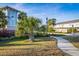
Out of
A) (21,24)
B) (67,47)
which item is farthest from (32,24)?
(67,47)

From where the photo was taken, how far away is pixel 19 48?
297 inches

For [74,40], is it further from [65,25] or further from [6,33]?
[6,33]

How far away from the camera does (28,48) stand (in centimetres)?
755

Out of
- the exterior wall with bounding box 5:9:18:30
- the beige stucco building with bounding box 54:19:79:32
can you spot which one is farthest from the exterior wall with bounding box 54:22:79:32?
the exterior wall with bounding box 5:9:18:30

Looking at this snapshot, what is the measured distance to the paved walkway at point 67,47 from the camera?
7508 millimetres

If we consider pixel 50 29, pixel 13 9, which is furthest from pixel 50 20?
pixel 13 9

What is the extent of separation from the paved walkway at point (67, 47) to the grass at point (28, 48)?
8cm

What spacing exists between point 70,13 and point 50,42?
57 centimetres

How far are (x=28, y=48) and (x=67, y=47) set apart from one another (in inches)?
24.7

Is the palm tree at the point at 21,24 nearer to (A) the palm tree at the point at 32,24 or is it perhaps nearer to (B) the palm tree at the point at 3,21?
(A) the palm tree at the point at 32,24

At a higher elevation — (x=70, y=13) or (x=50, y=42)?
(x=70, y=13)

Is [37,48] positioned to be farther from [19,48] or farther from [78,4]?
A: [78,4]

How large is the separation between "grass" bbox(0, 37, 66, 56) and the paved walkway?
0.08 metres

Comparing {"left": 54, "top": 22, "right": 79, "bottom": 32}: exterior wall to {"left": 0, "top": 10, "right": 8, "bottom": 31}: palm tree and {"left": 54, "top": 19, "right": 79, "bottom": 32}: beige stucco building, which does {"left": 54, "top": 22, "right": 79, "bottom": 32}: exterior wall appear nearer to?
{"left": 54, "top": 19, "right": 79, "bottom": 32}: beige stucco building
